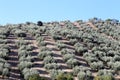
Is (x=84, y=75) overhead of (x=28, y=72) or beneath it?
beneath

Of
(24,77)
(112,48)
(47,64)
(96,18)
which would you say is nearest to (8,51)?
(47,64)

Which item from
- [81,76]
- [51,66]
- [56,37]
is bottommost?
[81,76]

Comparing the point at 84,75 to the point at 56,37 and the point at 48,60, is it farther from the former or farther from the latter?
the point at 56,37

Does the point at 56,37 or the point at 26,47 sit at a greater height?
the point at 56,37

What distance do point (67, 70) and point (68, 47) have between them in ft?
33.0

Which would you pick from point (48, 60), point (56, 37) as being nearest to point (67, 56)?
point (48, 60)

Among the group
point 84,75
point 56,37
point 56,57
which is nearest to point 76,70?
point 84,75

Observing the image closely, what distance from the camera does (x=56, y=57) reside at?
38.3 meters

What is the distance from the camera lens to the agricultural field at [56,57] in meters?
31.5

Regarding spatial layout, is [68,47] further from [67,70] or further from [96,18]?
[96,18]

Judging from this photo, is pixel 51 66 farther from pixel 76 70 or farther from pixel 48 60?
pixel 76 70

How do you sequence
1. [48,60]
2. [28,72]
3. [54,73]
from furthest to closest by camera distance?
[48,60]
[54,73]
[28,72]

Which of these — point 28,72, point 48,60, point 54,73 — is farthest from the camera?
point 48,60

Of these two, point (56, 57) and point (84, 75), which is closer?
point (84, 75)
